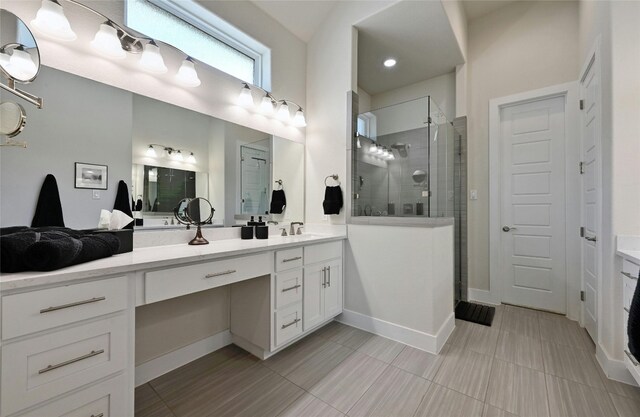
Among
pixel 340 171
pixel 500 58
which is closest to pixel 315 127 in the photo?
pixel 340 171

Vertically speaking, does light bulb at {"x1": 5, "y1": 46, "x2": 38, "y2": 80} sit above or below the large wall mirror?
above

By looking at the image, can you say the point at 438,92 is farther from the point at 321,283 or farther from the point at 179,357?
the point at 179,357

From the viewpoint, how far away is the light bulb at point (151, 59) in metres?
1.66

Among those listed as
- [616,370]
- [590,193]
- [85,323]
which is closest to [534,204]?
[590,193]

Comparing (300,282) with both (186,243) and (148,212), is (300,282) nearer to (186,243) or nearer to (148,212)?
(186,243)

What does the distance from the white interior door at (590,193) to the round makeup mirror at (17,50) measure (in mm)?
3512

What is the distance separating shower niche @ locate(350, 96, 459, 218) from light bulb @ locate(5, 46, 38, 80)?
2.17m

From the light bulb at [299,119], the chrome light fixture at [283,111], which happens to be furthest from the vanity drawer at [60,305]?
the light bulb at [299,119]

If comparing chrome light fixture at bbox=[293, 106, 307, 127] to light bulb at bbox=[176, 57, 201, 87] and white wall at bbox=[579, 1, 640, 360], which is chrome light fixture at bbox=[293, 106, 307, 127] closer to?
light bulb at bbox=[176, 57, 201, 87]

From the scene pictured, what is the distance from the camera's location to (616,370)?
1661 mm

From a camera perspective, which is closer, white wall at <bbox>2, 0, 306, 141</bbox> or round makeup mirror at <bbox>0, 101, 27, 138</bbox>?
round makeup mirror at <bbox>0, 101, 27, 138</bbox>

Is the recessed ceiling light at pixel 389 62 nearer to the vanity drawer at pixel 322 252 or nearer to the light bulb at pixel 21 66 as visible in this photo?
the vanity drawer at pixel 322 252

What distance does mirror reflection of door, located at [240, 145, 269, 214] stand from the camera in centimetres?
232

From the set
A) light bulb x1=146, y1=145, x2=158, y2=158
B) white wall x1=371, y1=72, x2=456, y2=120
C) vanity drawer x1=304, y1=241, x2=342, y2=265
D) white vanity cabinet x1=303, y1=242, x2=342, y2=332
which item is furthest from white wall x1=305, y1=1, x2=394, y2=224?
light bulb x1=146, y1=145, x2=158, y2=158
